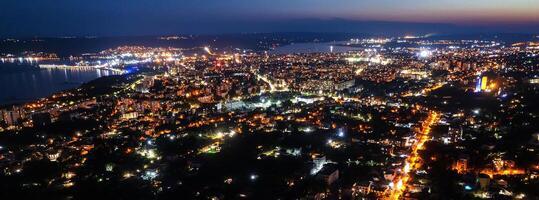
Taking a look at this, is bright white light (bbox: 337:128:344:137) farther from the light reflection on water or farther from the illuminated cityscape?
the light reflection on water

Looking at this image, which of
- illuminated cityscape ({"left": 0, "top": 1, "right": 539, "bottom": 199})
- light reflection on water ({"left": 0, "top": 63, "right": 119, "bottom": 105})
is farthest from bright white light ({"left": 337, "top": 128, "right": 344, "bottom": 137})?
light reflection on water ({"left": 0, "top": 63, "right": 119, "bottom": 105})

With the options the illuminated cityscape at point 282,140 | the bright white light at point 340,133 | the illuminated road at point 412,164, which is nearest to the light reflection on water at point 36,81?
the illuminated cityscape at point 282,140

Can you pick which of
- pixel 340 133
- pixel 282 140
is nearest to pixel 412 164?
pixel 340 133

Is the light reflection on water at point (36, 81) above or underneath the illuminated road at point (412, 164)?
underneath

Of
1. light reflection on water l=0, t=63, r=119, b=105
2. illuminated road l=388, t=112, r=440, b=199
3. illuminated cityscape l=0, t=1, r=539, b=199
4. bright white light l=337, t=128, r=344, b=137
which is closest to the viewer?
illuminated road l=388, t=112, r=440, b=199

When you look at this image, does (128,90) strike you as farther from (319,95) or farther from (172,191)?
(172,191)

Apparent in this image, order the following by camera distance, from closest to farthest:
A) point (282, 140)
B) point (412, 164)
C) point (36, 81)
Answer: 1. point (412, 164)
2. point (282, 140)
3. point (36, 81)

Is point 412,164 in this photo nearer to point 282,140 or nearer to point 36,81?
point 282,140

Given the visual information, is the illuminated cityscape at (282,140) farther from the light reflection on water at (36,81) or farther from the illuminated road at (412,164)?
the light reflection on water at (36,81)
